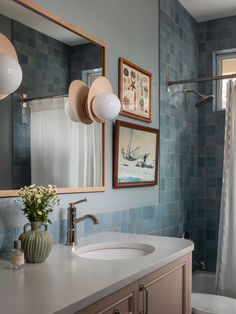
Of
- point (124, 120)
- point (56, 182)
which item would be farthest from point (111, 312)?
point (124, 120)

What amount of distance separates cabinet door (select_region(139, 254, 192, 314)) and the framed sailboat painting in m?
0.70

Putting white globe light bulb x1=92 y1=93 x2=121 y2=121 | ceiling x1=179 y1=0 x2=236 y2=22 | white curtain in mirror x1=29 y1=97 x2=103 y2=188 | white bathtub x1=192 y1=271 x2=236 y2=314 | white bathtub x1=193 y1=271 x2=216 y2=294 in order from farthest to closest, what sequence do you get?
1. white bathtub x1=193 y1=271 x2=216 y2=294
2. ceiling x1=179 y1=0 x2=236 y2=22
3. white bathtub x1=192 y1=271 x2=236 y2=314
4. white globe light bulb x1=92 y1=93 x2=121 y2=121
5. white curtain in mirror x1=29 y1=97 x2=103 y2=188

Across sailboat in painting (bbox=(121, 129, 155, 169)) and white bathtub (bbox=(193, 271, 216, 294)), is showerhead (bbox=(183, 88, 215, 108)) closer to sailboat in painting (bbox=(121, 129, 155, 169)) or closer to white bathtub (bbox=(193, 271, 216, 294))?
sailboat in painting (bbox=(121, 129, 155, 169))

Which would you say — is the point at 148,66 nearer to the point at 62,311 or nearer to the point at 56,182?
the point at 56,182

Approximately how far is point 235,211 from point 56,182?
169 cm

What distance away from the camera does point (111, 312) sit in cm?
121

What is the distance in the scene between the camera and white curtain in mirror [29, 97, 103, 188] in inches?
67.1

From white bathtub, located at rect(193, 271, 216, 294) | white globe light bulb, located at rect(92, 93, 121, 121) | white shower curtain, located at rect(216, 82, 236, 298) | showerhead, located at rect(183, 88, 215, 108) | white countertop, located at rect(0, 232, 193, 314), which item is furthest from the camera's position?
white bathtub, located at rect(193, 271, 216, 294)

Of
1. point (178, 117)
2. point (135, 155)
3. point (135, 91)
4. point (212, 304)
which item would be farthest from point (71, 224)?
point (178, 117)

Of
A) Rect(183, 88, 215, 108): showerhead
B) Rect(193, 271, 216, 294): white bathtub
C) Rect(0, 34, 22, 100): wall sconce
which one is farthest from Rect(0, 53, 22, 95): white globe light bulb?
Rect(193, 271, 216, 294): white bathtub

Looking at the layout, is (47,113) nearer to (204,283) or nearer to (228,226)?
(228,226)

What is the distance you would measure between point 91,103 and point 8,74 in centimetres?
68

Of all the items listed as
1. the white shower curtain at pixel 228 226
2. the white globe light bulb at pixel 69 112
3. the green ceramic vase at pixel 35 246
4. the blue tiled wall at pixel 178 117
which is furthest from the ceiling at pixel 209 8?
the green ceramic vase at pixel 35 246

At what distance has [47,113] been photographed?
1771 mm
